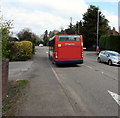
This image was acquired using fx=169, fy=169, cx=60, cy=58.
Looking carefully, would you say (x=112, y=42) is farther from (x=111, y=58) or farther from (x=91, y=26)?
(x=91, y=26)

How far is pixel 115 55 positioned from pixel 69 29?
5967 centimetres

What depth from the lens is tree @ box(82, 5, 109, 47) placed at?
54.2 meters

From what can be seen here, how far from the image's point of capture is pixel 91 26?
55.0m

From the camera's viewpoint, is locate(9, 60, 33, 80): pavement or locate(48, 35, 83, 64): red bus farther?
locate(48, 35, 83, 64): red bus

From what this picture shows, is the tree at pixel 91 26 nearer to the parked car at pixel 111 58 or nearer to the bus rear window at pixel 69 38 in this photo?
the parked car at pixel 111 58

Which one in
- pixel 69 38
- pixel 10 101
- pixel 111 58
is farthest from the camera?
pixel 111 58

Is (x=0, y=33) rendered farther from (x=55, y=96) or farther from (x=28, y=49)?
(x=28, y=49)

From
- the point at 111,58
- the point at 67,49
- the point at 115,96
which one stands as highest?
the point at 67,49

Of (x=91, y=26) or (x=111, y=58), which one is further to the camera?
(x=91, y=26)

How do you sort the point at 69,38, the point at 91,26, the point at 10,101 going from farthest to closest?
the point at 91,26, the point at 69,38, the point at 10,101

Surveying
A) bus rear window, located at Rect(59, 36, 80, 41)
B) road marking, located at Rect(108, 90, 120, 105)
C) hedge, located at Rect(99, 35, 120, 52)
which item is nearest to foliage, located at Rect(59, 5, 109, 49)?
hedge, located at Rect(99, 35, 120, 52)

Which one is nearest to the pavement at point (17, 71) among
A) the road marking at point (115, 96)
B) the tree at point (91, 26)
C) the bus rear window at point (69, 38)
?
the bus rear window at point (69, 38)

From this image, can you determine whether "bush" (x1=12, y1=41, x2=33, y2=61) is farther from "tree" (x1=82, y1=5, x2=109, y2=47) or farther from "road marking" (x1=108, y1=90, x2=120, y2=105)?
"tree" (x1=82, y1=5, x2=109, y2=47)

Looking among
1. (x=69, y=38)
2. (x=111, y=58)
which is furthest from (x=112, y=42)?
(x=69, y=38)
